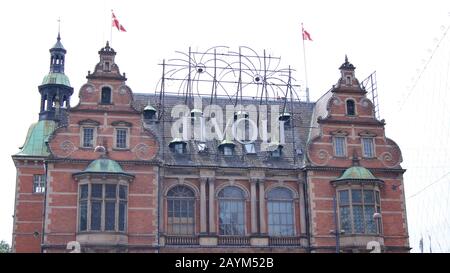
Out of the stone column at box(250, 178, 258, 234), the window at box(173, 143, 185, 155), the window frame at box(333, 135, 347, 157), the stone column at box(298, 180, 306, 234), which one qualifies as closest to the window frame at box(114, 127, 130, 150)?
the window at box(173, 143, 185, 155)

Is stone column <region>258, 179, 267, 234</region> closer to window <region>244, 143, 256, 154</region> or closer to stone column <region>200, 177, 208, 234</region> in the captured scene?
window <region>244, 143, 256, 154</region>

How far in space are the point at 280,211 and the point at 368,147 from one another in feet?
25.5

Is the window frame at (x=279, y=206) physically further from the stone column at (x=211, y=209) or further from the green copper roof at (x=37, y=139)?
the green copper roof at (x=37, y=139)

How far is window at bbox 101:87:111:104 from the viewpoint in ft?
145

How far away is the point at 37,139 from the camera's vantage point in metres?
50.1

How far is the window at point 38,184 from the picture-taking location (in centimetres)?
4784

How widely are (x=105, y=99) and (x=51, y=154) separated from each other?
506 cm

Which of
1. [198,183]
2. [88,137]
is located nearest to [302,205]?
[198,183]

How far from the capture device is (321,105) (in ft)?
165

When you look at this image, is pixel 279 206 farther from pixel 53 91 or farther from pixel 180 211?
pixel 53 91

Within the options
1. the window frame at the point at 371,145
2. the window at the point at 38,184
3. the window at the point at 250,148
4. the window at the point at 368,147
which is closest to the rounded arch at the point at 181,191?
the window at the point at 250,148

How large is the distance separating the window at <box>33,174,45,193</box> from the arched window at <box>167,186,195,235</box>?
10.0 meters
